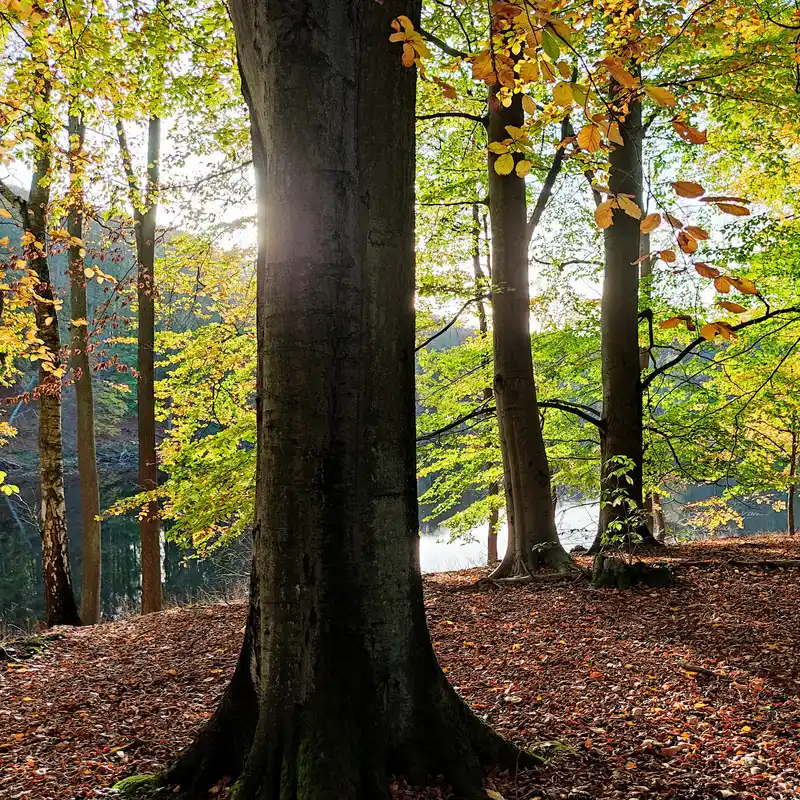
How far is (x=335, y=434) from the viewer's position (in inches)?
84.0

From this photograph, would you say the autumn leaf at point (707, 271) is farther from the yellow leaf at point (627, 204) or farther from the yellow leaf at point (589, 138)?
the yellow leaf at point (589, 138)

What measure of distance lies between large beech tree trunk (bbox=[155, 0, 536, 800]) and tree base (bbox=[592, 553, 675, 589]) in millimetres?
3581

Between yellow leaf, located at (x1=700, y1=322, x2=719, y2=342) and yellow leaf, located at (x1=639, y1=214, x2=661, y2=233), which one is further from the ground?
yellow leaf, located at (x1=639, y1=214, x2=661, y2=233)

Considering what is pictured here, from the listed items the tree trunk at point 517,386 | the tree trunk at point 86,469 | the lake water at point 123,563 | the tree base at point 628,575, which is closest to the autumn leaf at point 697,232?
the tree base at point 628,575

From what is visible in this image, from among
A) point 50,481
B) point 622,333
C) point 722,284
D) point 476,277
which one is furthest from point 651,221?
point 50,481

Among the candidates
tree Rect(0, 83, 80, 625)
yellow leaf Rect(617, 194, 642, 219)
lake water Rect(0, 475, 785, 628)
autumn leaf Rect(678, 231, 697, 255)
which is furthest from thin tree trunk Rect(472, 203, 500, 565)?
autumn leaf Rect(678, 231, 697, 255)

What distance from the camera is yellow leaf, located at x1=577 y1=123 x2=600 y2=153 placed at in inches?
66.6

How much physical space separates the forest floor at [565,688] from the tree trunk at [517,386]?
0.56 meters

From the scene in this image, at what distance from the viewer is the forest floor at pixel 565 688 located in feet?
8.18

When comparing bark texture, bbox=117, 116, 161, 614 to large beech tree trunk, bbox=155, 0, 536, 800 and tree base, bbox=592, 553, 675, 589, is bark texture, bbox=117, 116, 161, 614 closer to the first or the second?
tree base, bbox=592, 553, 675, 589

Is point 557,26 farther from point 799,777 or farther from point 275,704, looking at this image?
point 799,777

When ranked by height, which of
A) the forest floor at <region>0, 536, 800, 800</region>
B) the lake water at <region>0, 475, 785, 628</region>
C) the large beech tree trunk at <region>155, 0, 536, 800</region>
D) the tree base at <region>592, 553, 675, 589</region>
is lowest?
the lake water at <region>0, 475, 785, 628</region>

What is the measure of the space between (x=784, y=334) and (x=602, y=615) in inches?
261

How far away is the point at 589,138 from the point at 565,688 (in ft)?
9.70
